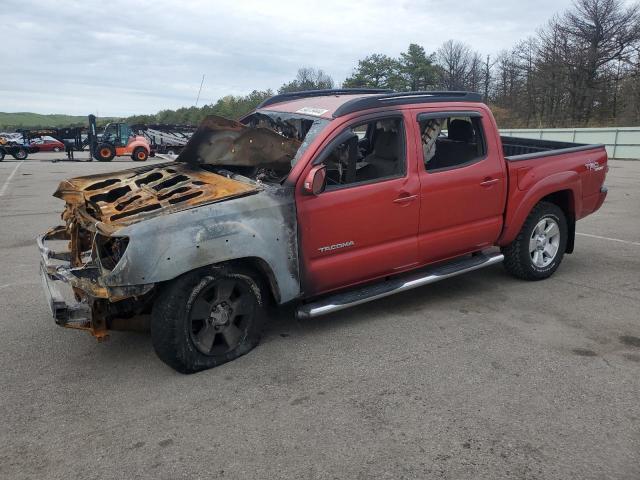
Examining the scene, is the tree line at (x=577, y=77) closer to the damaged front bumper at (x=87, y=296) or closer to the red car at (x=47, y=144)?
the red car at (x=47, y=144)

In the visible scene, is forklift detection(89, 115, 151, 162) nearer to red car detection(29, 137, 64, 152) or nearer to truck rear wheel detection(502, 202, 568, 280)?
red car detection(29, 137, 64, 152)

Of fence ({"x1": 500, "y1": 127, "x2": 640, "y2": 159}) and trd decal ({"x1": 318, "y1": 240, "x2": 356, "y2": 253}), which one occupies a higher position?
trd decal ({"x1": 318, "y1": 240, "x2": 356, "y2": 253})

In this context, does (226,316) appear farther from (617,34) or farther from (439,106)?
(617,34)

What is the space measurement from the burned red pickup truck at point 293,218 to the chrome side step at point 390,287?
17 millimetres

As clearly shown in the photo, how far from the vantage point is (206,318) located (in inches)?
151

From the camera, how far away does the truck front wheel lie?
363 centimetres

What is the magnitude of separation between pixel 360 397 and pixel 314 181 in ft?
4.99

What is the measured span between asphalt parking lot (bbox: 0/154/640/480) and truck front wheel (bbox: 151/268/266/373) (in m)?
0.13

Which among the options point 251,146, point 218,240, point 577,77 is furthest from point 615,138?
point 218,240

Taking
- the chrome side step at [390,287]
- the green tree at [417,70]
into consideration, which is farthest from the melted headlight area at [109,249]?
the green tree at [417,70]

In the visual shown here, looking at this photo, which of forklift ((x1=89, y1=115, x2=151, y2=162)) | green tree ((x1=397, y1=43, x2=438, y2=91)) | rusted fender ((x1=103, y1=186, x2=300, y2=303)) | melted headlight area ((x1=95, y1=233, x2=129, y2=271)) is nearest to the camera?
rusted fender ((x1=103, y1=186, x2=300, y2=303))

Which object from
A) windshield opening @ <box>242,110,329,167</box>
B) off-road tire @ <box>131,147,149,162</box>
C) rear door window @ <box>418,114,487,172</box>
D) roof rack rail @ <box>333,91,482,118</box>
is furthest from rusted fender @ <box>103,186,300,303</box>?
off-road tire @ <box>131,147,149,162</box>

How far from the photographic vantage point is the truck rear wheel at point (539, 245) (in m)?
5.56

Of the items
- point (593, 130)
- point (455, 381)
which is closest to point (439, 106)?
point (455, 381)
